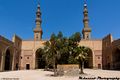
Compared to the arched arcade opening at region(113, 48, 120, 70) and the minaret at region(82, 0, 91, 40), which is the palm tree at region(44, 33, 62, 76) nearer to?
the arched arcade opening at region(113, 48, 120, 70)

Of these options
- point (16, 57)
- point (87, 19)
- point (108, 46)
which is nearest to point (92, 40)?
point (108, 46)

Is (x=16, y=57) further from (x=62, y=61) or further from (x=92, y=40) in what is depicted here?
(x=92, y=40)

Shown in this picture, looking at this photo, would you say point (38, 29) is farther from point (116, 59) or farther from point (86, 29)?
point (116, 59)

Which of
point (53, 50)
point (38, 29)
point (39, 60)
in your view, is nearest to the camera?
point (53, 50)

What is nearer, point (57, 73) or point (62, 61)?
point (57, 73)

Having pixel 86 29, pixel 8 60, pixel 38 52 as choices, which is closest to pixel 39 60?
pixel 38 52

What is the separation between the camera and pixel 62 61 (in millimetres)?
39938

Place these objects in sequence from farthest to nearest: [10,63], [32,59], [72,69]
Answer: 1. [32,59]
2. [10,63]
3. [72,69]

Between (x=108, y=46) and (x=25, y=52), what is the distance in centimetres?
2172

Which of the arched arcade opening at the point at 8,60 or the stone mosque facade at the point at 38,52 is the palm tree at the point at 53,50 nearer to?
the stone mosque facade at the point at 38,52

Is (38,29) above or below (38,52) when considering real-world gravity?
above

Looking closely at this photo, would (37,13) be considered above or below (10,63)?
above

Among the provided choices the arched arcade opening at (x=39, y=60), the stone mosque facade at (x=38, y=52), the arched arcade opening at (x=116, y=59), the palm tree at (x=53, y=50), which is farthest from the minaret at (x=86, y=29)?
the palm tree at (x=53, y=50)

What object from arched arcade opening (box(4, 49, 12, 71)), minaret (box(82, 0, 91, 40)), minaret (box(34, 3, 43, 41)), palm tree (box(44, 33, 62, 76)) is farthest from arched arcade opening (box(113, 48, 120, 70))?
minaret (box(34, 3, 43, 41))
